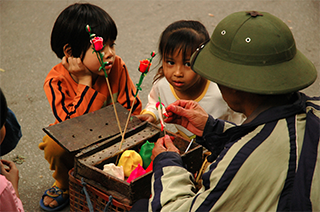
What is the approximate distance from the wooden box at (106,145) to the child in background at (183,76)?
0.25m

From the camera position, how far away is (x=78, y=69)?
1.95 metres

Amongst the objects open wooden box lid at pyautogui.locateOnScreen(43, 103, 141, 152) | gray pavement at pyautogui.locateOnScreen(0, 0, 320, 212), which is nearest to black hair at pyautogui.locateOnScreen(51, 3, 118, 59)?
open wooden box lid at pyautogui.locateOnScreen(43, 103, 141, 152)

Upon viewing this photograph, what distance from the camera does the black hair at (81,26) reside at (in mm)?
1914

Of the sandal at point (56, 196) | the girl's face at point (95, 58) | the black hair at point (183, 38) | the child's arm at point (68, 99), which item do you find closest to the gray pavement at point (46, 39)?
the sandal at point (56, 196)

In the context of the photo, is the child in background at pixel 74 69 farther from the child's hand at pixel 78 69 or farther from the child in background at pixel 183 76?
the child in background at pixel 183 76

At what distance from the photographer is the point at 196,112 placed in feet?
5.47

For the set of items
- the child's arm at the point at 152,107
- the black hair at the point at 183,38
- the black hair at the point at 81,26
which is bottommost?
the child's arm at the point at 152,107

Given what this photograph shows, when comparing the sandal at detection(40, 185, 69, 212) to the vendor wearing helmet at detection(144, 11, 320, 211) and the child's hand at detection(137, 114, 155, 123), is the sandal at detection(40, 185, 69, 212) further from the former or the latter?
the vendor wearing helmet at detection(144, 11, 320, 211)

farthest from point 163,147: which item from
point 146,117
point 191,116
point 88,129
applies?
point 146,117

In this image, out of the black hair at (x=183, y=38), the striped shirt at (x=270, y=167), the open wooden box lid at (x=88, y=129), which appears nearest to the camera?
the striped shirt at (x=270, y=167)

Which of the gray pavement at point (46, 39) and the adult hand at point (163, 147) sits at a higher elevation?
the adult hand at point (163, 147)

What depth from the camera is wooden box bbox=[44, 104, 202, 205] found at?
1.43 metres

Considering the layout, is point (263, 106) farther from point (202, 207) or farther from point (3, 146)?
point (3, 146)

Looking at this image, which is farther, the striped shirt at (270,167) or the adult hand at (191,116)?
the adult hand at (191,116)
